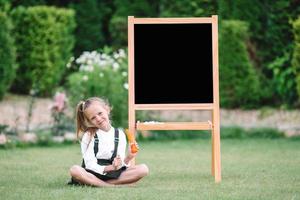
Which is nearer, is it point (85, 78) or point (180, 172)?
point (180, 172)

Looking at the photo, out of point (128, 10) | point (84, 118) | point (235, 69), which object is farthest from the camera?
point (128, 10)

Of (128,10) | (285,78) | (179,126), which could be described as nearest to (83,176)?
(179,126)

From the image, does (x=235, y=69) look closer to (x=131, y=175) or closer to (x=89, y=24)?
(x=89, y=24)

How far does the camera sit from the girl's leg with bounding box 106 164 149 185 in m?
7.82

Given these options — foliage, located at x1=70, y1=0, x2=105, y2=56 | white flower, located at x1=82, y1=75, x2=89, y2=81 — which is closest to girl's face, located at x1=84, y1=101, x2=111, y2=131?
white flower, located at x1=82, y1=75, x2=89, y2=81

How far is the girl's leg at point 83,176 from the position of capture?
768 cm

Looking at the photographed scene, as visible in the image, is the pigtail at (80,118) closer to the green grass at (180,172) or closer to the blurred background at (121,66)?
the green grass at (180,172)

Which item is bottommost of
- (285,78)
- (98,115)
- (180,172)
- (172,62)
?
(180,172)

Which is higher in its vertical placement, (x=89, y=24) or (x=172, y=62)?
(x=89, y=24)

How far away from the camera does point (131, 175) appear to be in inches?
309

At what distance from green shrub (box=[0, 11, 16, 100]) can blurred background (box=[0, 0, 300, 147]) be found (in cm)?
2

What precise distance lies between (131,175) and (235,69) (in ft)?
29.3

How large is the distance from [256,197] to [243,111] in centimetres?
963

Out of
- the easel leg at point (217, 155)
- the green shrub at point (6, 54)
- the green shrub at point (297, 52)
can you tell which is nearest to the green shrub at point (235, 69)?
the green shrub at point (297, 52)
